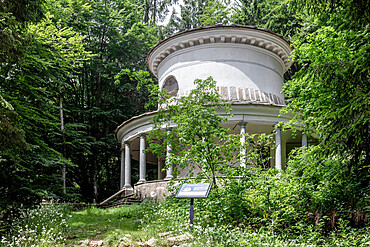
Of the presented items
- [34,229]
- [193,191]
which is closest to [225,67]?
[193,191]

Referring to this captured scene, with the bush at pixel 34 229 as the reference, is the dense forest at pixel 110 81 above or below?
above

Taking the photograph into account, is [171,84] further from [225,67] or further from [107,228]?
[107,228]

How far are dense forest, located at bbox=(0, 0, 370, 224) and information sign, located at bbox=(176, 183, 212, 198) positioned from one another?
8.52 feet

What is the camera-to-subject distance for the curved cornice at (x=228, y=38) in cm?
1753

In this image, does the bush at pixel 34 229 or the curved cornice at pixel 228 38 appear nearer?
the bush at pixel 34 229

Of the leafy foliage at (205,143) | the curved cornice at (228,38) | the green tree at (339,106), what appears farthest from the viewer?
the curved cornice at (228,38)

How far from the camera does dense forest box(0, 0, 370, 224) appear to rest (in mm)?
7414

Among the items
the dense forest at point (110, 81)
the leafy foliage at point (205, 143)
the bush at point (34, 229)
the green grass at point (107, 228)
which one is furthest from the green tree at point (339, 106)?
the bush at point (34, 229)

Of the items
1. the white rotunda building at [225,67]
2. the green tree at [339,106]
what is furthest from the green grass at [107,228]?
the green tree at [339,106]

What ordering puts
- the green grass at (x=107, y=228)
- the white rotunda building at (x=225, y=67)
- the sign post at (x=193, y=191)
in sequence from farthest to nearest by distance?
the white rotunda building at (x=225, y=67) → the green grass at (x=107, y=228) → the sign post at (x=193, y=191)

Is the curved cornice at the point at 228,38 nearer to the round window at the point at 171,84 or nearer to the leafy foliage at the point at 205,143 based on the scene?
the round window at the point at 171,84

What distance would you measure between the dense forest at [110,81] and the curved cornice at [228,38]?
1209 millimetres

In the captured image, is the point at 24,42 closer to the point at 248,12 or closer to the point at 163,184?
the point at 163,184

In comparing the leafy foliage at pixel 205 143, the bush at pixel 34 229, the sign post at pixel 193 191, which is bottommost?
the bush at pixel 34 229
